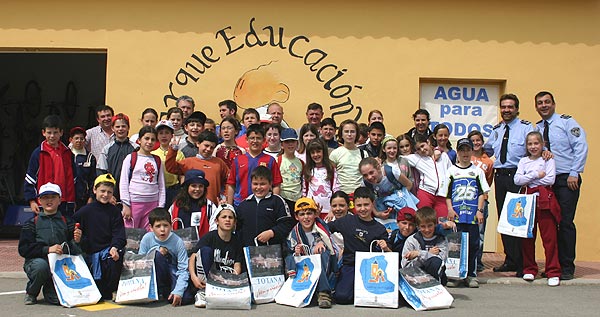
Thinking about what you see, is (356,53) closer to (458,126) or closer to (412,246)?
(458,126)

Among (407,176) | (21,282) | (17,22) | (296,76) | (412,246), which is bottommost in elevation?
(21,282)

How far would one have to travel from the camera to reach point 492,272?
9250 mm

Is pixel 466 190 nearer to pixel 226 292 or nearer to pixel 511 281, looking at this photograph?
pixel 511 281

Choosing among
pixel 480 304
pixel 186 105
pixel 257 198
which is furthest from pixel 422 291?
pixel 186 105

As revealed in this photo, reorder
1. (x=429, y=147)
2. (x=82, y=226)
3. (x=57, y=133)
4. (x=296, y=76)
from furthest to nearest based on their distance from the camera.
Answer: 1. (x=296, y=76)
2. (x=429, y=147)
3. (x=57, y=133)
4. (x=82, y=226)

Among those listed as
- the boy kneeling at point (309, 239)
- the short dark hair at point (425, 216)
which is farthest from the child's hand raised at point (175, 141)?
the short dark hair at point (425, 216)

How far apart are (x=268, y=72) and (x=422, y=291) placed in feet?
16.3

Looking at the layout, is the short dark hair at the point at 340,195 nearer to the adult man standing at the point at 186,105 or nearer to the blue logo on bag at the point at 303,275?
the blue logo on bag at the point at 303,275

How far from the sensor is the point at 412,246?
24.1ft

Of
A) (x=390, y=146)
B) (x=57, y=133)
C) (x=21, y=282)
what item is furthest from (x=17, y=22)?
(x=390, y=146)

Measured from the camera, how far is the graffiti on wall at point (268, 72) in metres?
10.8

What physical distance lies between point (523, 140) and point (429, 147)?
1.23 m

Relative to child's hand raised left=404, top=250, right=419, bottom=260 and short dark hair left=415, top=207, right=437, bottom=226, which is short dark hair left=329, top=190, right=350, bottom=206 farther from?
child's hand raised left=404, top=250, right=419, bottom=260

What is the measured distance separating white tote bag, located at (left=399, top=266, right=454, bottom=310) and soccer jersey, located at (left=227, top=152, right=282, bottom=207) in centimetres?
176
